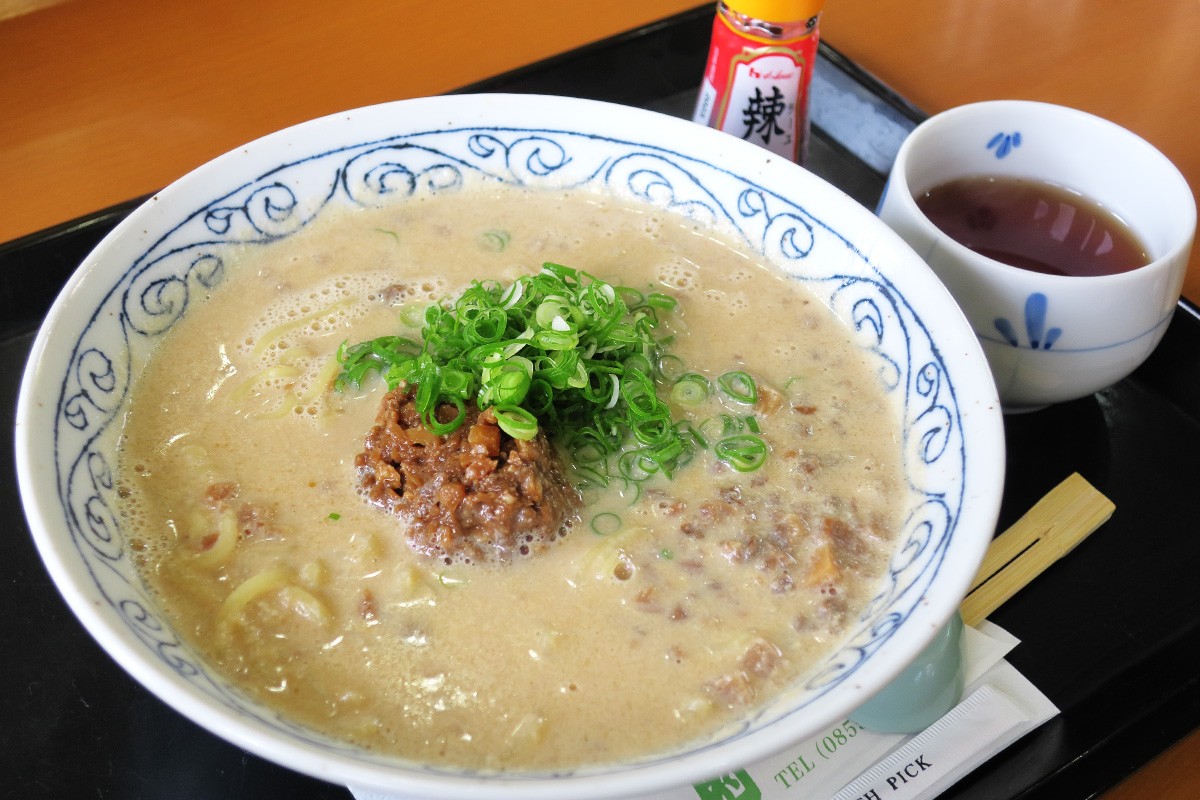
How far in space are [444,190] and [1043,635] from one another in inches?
53.6

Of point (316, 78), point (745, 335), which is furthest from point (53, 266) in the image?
point (745, 335)

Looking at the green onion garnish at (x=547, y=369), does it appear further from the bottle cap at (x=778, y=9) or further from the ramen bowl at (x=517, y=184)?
the bottle cap at (x=778, y=9)

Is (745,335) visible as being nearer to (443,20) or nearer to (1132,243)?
(1132,243)

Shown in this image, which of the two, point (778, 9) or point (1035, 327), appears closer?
point (1035, 327)

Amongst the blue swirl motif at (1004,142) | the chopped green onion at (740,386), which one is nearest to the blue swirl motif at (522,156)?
the chopped green onion at (740,386)

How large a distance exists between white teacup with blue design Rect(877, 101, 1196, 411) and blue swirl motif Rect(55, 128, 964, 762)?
0.14 meters

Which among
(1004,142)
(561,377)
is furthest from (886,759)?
(1004,142)

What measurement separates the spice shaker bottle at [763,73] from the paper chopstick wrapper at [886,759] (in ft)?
3.96

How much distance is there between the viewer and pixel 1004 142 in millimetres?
1982

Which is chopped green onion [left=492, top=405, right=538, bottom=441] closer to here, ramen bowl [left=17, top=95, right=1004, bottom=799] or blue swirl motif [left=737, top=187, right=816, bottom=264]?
ramen bowl [left=17, top=95, right=1004, bottom=799]

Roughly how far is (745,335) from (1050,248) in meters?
0.62

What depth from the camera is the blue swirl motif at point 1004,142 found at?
77.7 inches

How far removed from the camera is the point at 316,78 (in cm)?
265

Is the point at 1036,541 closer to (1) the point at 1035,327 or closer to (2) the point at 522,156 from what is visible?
(1) the point at 1035,327
